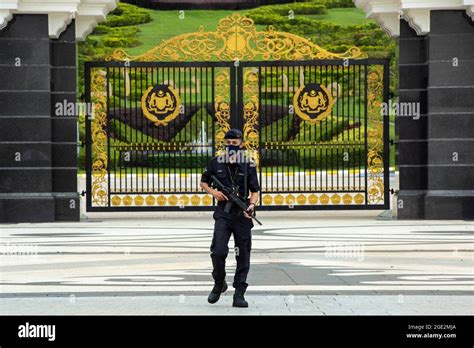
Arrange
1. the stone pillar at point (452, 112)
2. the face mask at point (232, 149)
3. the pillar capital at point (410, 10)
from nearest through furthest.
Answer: the face mask at point (232, 149), the pillar capital at point (410, 10), the stone pillar at point (452, 112)

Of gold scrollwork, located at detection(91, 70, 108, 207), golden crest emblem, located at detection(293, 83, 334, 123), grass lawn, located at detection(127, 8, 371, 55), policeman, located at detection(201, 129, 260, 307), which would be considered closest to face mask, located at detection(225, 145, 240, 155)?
policeman, located at detection(201, 129, 260, 307)

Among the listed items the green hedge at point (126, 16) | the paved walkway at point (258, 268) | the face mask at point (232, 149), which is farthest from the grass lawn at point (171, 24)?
the face mask at point (232, 149)

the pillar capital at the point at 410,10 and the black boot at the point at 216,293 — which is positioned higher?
the pillar capital at the point at 410,10

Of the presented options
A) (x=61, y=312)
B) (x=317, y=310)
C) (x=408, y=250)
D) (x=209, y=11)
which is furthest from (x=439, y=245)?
(x=209, y=11)

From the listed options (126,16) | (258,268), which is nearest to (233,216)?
(258,268)

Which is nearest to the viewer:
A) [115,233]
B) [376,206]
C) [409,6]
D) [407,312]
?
[407,312]

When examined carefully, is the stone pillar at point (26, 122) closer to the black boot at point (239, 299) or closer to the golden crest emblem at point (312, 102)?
the golden crest emblem at point (312, 102)

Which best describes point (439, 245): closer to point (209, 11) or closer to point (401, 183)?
point (401, 183)

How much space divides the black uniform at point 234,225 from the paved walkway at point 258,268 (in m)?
0.38

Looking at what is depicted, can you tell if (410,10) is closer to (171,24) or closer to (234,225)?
(234,225)

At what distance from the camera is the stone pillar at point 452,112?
22.0 metres

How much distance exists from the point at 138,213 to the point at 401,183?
6.51 meters

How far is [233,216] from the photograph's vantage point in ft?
37.1

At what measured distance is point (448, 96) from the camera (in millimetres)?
22062
